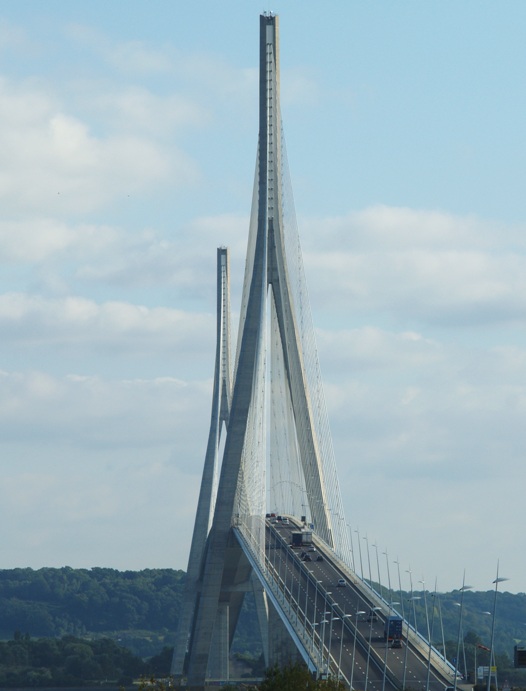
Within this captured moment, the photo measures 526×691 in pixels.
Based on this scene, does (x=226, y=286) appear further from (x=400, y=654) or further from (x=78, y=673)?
(x=400, y=654)

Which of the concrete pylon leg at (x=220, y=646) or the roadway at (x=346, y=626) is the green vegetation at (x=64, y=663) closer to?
the concrete pylon leg at (x=220, y=646)

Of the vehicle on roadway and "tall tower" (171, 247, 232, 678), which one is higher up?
"tall tower" (171, 247, 232, 678)

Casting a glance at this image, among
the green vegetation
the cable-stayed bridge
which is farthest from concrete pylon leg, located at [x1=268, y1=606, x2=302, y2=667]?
the green vegetation

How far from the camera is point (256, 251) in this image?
230ft

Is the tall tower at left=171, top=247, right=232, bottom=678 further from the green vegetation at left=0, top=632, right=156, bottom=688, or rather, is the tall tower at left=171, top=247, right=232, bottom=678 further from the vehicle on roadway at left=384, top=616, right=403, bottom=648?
the vehicle on roadway at left=384, top=616, right=403, bottom=648

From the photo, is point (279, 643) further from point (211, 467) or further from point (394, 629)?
point (211, 467)

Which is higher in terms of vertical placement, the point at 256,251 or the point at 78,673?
the point at 256,251

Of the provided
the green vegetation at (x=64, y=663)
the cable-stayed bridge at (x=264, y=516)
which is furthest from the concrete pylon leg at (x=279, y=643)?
the green vegetation at (x=64, y=663)

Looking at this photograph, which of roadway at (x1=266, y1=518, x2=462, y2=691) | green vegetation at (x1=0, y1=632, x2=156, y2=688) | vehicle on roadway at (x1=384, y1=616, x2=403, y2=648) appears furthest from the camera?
green vegetation at (x1=0, y1=632, x2=156, y2=688)

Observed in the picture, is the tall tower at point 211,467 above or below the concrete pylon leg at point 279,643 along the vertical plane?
above

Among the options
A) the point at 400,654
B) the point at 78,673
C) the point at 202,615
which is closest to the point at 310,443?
the point at 202,615

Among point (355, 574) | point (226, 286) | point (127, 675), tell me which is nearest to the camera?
point (355, 574)

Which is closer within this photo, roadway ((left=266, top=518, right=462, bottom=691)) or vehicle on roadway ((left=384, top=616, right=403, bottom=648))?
roadway ((left=266, top=518, right=462, bottom=691))

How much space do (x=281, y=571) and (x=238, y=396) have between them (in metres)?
10.5
